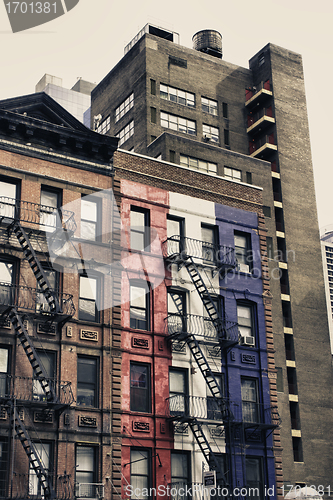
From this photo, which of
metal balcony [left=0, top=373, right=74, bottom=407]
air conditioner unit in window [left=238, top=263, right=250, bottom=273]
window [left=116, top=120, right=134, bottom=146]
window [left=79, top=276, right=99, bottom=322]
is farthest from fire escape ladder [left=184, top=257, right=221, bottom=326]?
window [left=116, top=120, right=134, bottom=146]

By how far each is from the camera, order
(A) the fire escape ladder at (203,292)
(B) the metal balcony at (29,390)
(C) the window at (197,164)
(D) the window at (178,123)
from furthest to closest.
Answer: (D) the window at (178,123) < (C) the window at (197,164) < (A) the fire escape ladder at (203,292) < (B) the metal balcony at (29,390)

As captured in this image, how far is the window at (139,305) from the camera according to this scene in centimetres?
3116

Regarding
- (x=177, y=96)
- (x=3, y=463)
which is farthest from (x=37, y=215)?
(x=177, y=96)

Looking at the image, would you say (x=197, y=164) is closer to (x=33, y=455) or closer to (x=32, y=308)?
(x=32, y=308)

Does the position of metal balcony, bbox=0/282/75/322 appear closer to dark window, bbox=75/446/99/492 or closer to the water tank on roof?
dark window, bbox=75/446/99/492

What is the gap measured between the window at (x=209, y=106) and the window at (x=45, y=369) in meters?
41.1

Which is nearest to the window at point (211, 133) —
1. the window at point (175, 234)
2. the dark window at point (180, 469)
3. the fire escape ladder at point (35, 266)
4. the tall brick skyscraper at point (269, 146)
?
the tall brick skyscraper at point (269, 146)

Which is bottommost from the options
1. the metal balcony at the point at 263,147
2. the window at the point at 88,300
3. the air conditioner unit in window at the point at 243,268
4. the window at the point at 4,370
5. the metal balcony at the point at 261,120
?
the window at the point at 4,370

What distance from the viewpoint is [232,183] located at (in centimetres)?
3769

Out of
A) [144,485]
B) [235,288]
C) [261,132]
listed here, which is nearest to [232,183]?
[235,288]

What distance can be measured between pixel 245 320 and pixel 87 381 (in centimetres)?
998

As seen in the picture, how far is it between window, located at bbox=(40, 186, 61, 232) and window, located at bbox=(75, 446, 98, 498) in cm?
949

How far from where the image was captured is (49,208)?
30.2 m

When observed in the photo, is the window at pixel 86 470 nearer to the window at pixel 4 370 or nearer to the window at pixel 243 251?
the window at pixel 4 370
